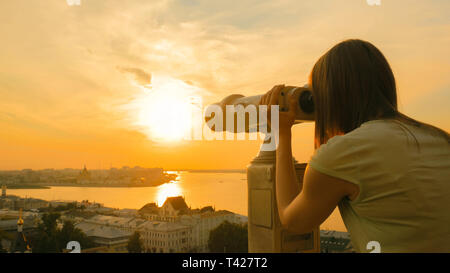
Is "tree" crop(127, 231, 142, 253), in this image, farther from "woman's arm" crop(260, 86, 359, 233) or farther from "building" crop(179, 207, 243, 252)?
"woman's arm" crop(260, 86, 359, 233)

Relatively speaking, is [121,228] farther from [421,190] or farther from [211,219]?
[421,190]

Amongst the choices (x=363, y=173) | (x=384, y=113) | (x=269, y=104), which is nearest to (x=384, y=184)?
(x=363, y=173)

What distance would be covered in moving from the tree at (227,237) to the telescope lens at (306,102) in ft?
23.4

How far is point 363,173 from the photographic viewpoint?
61cm

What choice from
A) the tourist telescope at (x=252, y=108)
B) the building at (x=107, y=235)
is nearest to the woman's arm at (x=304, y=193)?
the tourist telescope at (x=252, y=108)

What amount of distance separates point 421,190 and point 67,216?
9.57 m

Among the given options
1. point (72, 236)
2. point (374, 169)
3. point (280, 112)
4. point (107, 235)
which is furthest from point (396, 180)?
point (72, 236)

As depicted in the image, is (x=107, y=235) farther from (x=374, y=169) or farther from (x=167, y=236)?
(x=374, y=169)

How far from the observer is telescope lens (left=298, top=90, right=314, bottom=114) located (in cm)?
100

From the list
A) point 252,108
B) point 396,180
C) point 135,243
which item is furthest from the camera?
point 135,243

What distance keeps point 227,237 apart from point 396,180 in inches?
309

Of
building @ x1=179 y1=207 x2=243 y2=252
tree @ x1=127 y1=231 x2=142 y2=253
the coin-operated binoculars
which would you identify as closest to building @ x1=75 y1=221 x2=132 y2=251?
tree @ x1=127 y1=231 x2=142 y2=253

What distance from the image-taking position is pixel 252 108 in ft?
3.62
